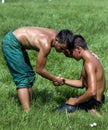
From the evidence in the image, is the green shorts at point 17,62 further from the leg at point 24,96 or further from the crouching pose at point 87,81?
the crouching pose at point 87,81

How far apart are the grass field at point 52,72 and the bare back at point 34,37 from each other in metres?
0.75

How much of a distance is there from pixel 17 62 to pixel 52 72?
2.41m

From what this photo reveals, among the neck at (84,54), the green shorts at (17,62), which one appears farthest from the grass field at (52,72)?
the neck at (84,54)

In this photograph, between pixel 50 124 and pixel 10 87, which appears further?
pixel 10 87

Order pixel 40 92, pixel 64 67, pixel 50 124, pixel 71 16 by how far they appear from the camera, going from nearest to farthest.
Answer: pixel 50 124 < pixel 40 92 < pixel 64 67 < pixel 71 16

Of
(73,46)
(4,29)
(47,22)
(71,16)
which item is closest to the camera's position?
(73,46)

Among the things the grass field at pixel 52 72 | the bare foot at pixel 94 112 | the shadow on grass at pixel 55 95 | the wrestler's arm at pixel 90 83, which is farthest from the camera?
the shadow on grass at pixel 55 95

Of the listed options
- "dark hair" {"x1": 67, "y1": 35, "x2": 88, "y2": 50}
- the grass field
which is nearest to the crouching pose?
"dark hair" {"x1": 67, "y1": 35, "x2": 88, "y2": 50}

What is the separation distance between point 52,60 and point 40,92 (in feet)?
7.97

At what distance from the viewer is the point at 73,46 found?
19.4ft

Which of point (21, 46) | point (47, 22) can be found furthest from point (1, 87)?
point (47, 22)

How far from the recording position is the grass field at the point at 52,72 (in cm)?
530

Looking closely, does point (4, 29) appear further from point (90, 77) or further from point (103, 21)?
point (90, 77)

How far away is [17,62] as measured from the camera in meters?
6.20
